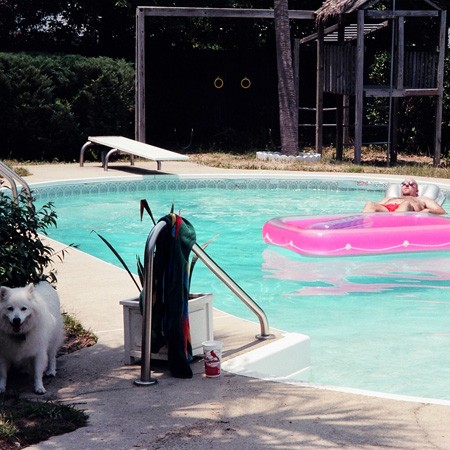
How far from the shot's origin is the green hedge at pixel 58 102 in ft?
58.1

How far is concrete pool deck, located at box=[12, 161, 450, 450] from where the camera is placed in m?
4.13

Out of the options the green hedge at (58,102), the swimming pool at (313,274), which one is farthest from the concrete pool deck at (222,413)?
the green hedge at (58,102)

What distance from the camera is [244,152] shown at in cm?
2009

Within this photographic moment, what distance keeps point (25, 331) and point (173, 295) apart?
87 cm

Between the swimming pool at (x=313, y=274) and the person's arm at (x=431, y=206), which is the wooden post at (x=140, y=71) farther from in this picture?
the person's arm at (x=431, y=206)

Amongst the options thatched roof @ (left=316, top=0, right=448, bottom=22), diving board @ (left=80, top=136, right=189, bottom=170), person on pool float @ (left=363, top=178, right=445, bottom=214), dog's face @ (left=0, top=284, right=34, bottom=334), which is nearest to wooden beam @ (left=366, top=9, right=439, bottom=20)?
thatched roof @ (left=316, top=0, right=448, bottom=22)

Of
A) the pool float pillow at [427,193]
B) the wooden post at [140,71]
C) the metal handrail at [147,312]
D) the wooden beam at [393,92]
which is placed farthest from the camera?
the wooden post at [140,71]

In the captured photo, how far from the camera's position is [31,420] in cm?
437

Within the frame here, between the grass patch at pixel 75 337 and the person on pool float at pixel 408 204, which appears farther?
the person on pool float at pixel 408 204

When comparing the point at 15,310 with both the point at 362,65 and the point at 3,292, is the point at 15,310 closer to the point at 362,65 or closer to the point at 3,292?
the point at 3,292

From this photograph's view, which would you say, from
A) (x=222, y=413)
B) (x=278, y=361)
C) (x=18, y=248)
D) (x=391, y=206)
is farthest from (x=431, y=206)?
(x=222, y=413)

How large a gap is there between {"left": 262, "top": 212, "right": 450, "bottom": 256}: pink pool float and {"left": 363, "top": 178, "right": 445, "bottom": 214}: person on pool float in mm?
390

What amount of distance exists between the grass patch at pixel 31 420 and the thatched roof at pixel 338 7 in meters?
13.8

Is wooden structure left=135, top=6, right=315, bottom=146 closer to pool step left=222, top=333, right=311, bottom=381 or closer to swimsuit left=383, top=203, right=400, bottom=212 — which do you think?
swimsuit left=383, top=203, right=400, bottom=212
